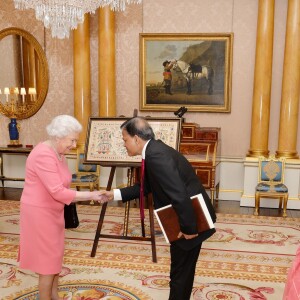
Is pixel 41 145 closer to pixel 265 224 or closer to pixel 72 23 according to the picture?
pixel 72 23

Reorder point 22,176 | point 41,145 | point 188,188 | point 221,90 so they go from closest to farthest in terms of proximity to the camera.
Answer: point 188,188, point 41,145, point 221,90, point 22,176

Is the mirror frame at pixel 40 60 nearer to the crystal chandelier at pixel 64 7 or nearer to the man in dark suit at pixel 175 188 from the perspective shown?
the crystal chandelier at pixel 64 7

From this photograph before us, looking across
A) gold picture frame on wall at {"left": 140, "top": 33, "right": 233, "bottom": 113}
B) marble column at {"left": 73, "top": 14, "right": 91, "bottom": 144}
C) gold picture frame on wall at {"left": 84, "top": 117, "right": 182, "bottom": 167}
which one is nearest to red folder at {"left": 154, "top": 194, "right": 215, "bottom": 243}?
gold picture frame on wall at {"left": 84, "top": 117, "right": 182, "bottom": 167}

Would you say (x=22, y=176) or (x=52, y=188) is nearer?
(x=52, y=188)

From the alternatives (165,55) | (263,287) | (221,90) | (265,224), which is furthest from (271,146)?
(263,287)

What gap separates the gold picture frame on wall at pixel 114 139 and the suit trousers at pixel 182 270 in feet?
6.30

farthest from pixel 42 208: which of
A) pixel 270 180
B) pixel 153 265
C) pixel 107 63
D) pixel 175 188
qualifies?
pixel 107 63

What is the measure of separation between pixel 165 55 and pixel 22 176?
13.3 feet

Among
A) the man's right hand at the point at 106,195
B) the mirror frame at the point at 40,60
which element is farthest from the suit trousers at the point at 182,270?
the mirror frame at the point at 40,60

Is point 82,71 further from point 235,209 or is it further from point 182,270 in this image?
point 182,270

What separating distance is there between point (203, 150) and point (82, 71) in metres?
2.90

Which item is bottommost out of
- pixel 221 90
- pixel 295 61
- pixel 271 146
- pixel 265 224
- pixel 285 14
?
pixel 265 224

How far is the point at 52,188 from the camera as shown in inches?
110

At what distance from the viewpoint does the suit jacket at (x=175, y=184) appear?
2.54 meters
